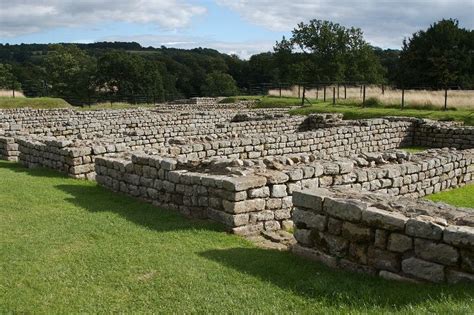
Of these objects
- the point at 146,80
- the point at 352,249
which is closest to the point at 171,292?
the point at 352,249

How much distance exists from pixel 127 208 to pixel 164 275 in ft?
14.1

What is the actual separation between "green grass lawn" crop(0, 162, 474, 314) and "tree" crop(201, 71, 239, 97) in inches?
3048

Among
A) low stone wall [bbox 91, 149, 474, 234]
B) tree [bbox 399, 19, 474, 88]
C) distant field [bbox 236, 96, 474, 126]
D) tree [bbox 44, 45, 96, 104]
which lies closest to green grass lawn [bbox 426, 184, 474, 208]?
low stone wall [bbox 91, 149, 474, 234]

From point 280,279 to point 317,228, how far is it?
112 centimetres

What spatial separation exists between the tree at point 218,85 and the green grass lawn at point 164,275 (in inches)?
3048

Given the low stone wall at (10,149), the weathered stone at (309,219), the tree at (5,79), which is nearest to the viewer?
the weathered stone at (309,219)

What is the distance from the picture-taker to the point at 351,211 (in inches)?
268

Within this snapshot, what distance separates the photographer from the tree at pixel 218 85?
8694cm

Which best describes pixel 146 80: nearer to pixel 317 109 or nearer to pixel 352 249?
pixel 317 109

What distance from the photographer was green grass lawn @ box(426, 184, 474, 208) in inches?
488

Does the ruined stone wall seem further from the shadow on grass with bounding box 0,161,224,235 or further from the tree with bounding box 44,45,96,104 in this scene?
the tree with bounding box 44,45,96,104

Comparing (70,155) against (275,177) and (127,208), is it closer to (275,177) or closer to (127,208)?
(127,208)

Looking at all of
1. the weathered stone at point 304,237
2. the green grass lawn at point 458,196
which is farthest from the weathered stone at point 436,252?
the green grass lawn at point 458,196

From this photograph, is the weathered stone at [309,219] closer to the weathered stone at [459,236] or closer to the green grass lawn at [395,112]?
the weathered stone at [459,236]
